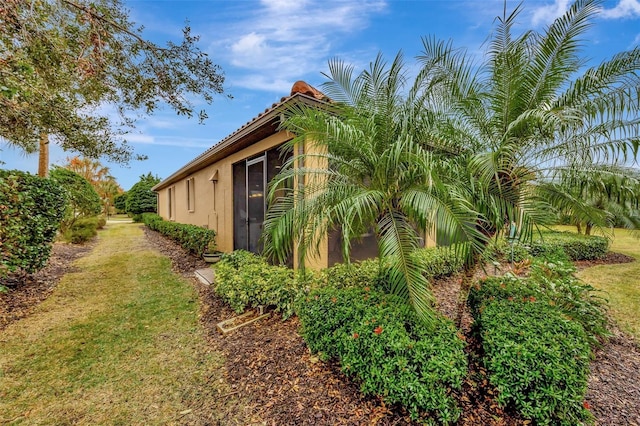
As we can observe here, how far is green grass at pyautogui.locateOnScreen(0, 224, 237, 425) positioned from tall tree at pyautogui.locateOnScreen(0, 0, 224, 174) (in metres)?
3.40

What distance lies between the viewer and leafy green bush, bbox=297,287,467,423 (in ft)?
7.89

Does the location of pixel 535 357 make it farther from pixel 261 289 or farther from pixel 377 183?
pixel 261 289

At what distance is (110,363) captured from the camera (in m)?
3.54

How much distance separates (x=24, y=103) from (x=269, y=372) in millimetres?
5772

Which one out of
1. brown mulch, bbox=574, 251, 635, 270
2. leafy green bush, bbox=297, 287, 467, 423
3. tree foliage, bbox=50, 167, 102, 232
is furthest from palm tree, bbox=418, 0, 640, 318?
tree foliage, bbox=50, 167, 102, 232

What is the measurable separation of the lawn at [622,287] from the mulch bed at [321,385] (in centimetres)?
82

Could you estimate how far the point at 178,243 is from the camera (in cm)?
1255

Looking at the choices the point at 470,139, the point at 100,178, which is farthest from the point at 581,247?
the point at 100,178

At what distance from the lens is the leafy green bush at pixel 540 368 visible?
2354mm

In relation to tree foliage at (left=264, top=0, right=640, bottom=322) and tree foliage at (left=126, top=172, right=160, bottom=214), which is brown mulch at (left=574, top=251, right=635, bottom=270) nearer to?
tree foliage at (left=264, top=0, right=640, bottom=322)

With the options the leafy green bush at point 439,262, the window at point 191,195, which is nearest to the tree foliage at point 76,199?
the window at point 191,195

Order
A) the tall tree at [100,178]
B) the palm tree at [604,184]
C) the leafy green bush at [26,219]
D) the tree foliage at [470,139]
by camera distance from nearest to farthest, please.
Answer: the tree foliage at [470,139] < the palm tree at [604,184] < the leafy green bush at [26,219] < the tall tree at [100,178]

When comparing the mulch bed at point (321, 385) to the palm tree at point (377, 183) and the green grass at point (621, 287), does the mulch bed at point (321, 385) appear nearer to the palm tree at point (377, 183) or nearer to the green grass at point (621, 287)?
the green grass at point (621, 287)

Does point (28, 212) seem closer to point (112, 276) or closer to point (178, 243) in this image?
point (112, 276)
